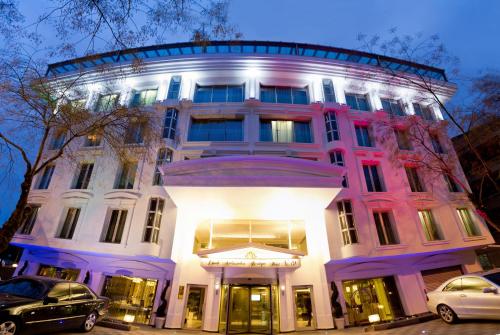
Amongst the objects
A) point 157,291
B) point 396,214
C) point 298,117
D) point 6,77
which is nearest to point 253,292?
point 157,291

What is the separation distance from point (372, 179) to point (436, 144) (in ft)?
21.9

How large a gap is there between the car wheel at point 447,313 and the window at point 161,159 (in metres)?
13.2

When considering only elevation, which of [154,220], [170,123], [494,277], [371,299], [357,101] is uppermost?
[357,101]

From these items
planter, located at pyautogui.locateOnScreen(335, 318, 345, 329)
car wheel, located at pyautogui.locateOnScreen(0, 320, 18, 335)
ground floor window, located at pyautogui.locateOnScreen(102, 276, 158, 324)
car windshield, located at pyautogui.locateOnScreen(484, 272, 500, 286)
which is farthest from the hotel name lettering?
car wheel, located at pyautogui.locateOnScreen(0, 320, 18, 335)

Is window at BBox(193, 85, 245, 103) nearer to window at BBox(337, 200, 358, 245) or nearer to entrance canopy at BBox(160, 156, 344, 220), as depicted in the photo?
entrance canopy at BBox(160, 156, 344, 220)

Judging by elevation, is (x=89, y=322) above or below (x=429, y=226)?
below

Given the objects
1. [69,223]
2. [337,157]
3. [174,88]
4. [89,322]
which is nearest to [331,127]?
[337,157]

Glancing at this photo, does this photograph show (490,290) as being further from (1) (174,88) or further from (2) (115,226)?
(1) (174,88)

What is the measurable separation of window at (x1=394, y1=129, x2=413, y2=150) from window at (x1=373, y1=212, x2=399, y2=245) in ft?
17.5

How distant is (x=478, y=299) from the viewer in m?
6.80

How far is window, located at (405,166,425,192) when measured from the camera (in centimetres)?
1487

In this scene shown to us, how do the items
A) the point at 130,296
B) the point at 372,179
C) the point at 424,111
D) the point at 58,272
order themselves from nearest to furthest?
the point at 130,296
the point at 58,272
the point at 372,179
the point at 424,111

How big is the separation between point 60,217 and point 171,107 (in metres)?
8.93

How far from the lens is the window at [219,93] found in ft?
54.2
